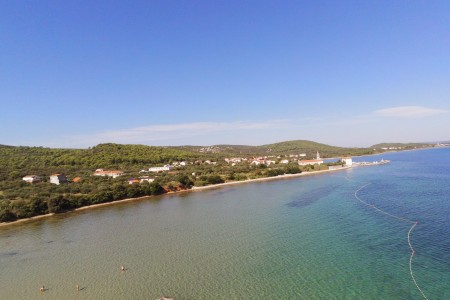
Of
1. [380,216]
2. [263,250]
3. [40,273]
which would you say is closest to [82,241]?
[40,273]

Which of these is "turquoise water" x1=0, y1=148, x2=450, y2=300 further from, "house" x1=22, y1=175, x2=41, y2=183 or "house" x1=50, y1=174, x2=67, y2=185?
"house" x1=22, y1=175, x2=41, y2=183

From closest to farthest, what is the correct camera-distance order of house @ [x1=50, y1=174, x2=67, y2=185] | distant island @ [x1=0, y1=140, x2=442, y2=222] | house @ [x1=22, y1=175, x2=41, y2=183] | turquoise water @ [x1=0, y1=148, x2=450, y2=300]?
turquoise water @ [x1=0, y1=148, x2=450, y2=300] < distant island @ [x1=0, y1=140, x2=442, y2=222] < house @ [x1=22, y1=175, x2=41, y2=183] < house @ [x1=50, y1=174, x2=67, y2=185]

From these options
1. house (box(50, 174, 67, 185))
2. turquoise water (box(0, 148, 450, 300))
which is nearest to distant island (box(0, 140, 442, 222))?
house (box(50, 174, 67, 185))

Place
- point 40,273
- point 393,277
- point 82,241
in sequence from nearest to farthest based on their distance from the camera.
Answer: point 393,277, point 40,273, point 82,241

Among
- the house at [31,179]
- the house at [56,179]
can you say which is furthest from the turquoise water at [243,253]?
the house at [31,179]

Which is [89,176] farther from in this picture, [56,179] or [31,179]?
[31,179]

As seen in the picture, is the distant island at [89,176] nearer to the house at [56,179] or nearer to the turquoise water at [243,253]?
the house at [56,179]

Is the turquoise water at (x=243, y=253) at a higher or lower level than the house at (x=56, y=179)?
Answer: lower

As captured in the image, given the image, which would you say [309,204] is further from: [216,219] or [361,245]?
[361,245]
